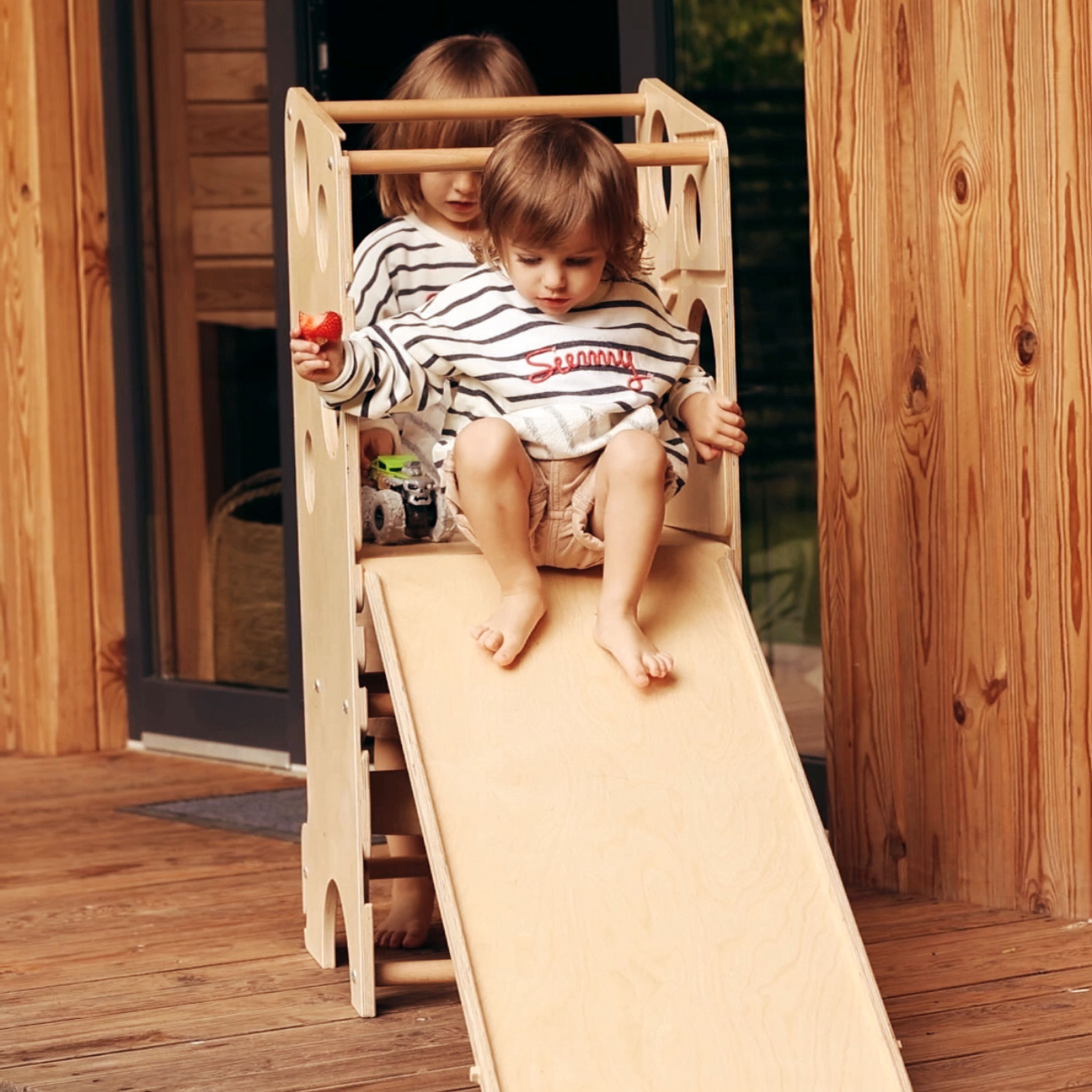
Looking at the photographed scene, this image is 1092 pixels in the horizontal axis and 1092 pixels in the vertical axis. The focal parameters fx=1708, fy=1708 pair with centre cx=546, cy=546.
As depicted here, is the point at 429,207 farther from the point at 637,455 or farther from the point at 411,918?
the point at 411,918

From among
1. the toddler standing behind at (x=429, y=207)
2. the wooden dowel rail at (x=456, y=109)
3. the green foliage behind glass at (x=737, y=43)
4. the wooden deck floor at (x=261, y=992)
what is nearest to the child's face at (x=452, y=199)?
the toddler standing behind at (x=429, y=207)

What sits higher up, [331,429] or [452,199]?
[452,199]

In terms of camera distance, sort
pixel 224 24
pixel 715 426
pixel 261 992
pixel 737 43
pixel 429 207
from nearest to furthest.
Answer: pixel 715 426 < pixel 261 992 < pixel 429 207 < pixel 737 43 < pixel 224 24

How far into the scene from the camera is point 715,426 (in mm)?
1847

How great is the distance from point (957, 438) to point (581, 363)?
0.63 meters

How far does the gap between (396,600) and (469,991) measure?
0.45 meters

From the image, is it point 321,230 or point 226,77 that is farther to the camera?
point 226,77

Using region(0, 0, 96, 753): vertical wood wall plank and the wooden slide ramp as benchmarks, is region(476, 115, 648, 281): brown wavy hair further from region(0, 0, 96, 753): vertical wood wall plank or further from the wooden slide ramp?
region(0, 0, 96, 753): vertical wood wall plank

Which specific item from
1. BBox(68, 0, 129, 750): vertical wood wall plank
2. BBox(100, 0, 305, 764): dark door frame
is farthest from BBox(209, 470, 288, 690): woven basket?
BBox(68, 0, 129, 750): vertical wood wall plank

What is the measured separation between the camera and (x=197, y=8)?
3.29 metres

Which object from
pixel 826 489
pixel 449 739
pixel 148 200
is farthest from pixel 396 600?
pixel 148 200

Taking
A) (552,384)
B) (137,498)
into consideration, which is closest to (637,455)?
(552,384)

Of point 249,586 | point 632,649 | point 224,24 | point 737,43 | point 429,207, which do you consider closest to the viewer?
point 632,649

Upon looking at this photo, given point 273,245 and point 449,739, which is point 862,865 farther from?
point 273,245
